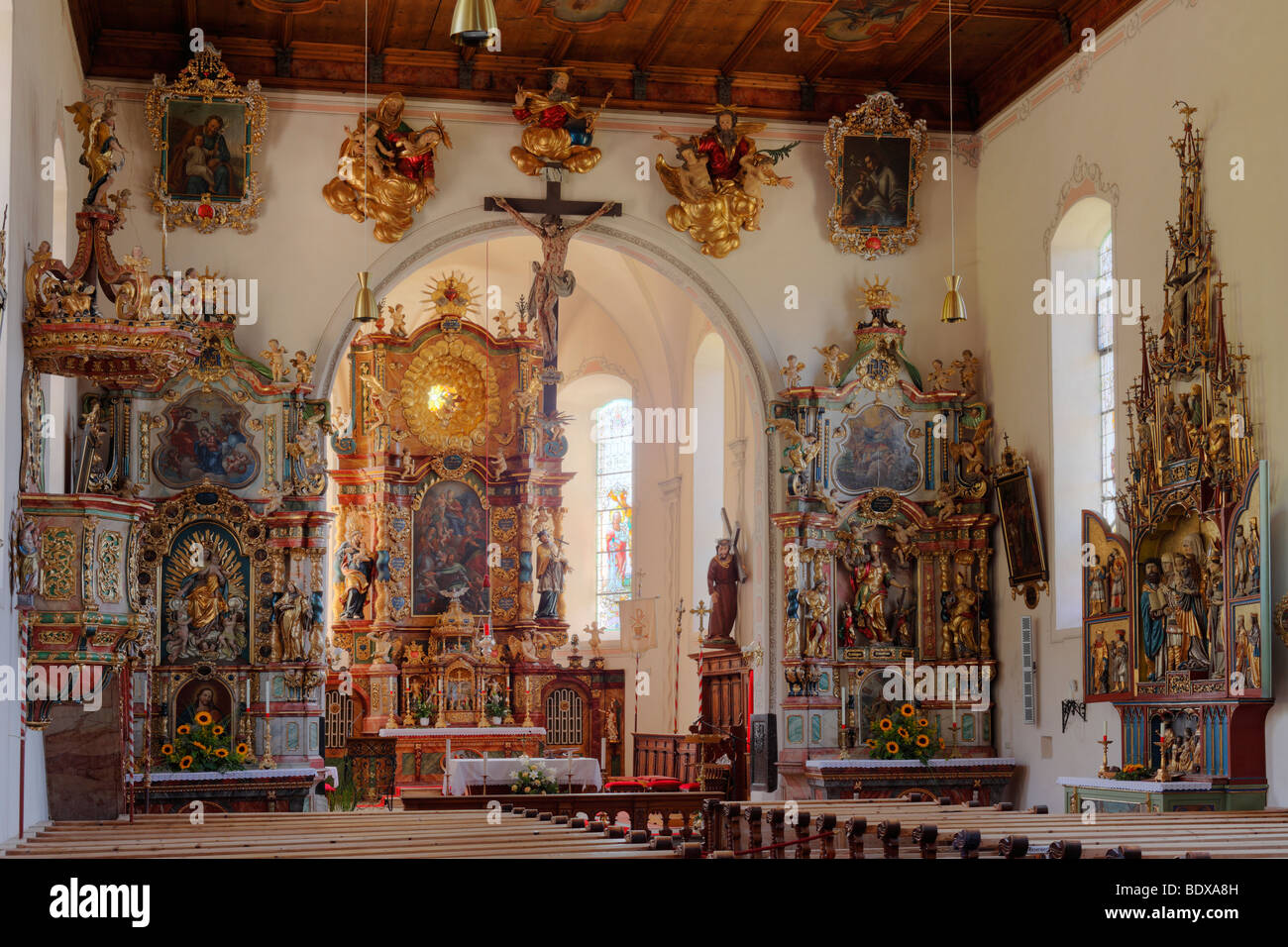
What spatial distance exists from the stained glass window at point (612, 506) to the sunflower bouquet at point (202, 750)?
12.2m

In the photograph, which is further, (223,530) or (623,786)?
(623,786)

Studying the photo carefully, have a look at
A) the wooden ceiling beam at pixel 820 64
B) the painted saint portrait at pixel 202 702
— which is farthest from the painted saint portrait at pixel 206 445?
the wooden ceiling beam at pixel 820 64

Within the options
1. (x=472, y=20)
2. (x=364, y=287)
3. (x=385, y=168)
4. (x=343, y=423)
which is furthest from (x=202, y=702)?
(x=472, y=20)

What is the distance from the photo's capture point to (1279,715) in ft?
40.3

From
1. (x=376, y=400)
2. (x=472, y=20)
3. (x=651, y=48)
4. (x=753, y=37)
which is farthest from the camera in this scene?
(x=376, y=400)

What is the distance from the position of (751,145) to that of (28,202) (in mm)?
9061

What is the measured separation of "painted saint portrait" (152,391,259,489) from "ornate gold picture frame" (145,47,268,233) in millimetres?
2049

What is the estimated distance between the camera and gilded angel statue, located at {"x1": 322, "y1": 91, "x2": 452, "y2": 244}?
57.1 ft

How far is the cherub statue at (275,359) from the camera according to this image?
17000 mm

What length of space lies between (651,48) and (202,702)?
8954mm

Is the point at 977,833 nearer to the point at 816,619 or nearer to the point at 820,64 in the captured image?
the point at 816,619

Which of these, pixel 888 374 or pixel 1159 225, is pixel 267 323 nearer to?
pixel 888 374

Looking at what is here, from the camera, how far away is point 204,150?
17.2 metres

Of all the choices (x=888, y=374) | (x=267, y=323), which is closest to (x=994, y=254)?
(x=888, y=374)
